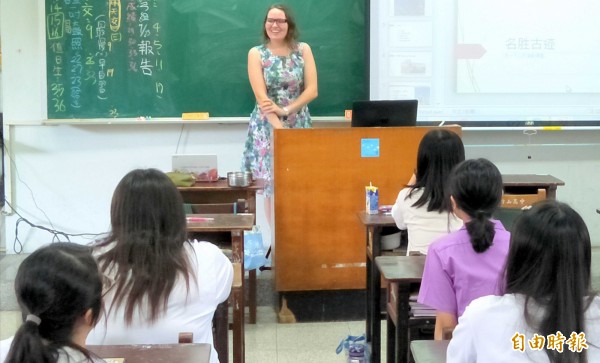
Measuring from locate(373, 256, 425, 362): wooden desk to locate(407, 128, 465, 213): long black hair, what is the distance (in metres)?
0.27

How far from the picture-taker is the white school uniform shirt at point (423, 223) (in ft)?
9.84

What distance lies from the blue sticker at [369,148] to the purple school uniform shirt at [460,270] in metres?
1.77

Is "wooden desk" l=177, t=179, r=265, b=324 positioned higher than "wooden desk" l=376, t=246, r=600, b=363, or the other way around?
"wooden desk" l=177, t=179, r=265, b=324

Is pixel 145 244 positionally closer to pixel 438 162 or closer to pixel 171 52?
pixel 438 162

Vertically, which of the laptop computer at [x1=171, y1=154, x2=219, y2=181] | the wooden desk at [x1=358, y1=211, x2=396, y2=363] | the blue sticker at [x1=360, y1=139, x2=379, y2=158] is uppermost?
the blue sticker at [x1=360, y1=139, x2=379, y2=158]

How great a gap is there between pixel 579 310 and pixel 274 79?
3365 mm

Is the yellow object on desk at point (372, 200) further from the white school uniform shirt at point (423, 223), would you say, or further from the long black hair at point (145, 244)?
the long black hair at point (145, 244)

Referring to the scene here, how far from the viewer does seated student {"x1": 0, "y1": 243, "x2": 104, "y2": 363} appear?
4.84 ft

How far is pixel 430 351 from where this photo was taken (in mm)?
1864

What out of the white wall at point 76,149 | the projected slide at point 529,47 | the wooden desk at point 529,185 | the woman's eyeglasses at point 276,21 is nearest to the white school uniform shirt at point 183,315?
the wooden desk at point 529,185

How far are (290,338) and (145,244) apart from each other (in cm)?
212

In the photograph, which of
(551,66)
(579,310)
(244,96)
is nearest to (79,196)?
(244,96)

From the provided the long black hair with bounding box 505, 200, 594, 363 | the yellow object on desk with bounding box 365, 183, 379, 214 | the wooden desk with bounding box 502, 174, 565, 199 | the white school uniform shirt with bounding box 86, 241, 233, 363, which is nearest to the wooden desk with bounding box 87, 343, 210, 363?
the white school uniform shirt with bounding box 86, 241, 233, 363

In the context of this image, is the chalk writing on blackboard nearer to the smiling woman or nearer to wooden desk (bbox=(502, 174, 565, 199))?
the smiling woman
